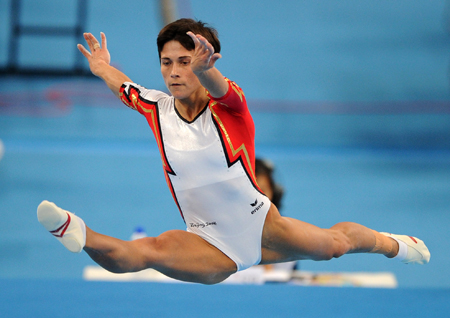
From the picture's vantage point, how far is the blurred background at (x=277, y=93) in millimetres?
7445

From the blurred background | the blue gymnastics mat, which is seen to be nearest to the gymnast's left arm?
the blue gymnastics mat

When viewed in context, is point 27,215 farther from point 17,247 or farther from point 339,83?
point 339,83

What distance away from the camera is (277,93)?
917cm

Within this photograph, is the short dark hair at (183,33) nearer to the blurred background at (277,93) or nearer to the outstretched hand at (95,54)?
the outstretched hand at (95,54)

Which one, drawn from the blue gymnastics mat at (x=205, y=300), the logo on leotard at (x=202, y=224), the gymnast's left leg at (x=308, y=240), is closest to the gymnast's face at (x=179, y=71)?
the logo on leotard at (x=202, y=224)

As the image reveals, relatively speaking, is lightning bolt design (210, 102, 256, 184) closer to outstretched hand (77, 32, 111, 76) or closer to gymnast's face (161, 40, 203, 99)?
gymnast's face (161, 40, 203, 99)

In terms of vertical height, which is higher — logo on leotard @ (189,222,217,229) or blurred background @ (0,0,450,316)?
blurred background @ (0,0,450,316)

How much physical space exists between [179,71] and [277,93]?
6769 millimetres

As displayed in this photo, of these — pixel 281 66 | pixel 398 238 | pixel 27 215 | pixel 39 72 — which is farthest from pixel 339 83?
pixel 398 238

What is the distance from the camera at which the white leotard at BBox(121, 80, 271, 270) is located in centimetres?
257

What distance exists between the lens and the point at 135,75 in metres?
9.22

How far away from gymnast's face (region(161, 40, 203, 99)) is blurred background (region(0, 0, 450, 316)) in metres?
4.45

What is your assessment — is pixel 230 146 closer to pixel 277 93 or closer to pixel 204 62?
pixel 204 62

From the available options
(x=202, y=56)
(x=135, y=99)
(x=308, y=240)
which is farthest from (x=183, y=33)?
(x=308, y=240)
